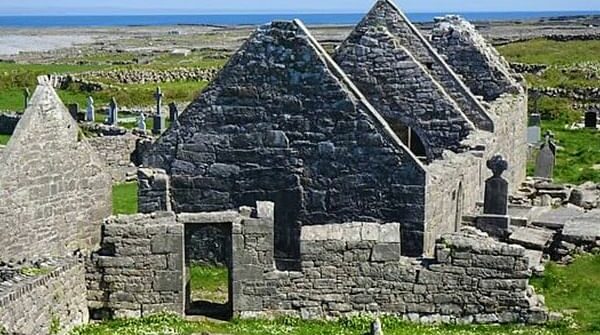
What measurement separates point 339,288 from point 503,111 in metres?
10.2

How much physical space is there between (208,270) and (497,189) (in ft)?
18.2

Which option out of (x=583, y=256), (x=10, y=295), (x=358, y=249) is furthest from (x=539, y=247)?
(x=10, y=295)

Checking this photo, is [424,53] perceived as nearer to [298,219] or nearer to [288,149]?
[288,149]

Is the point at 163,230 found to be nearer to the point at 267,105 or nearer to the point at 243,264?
the point at 243,264

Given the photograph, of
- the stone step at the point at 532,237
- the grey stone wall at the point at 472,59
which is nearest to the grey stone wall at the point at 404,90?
the stone step at the point at 532,237

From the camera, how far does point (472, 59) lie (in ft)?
82.8

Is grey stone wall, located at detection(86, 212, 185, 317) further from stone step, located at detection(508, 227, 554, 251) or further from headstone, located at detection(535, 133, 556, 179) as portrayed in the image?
headstone, located at detection(535, 133, 556, 179)

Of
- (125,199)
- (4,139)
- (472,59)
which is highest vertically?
(472,59)

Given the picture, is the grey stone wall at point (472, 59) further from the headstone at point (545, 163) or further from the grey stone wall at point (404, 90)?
the grey stone wall at point (404, 90)

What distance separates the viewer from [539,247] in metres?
17.7

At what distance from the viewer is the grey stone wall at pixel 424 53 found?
2112cm

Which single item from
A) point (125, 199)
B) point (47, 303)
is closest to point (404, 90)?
point (125, 199)

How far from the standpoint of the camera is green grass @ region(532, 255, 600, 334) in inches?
568

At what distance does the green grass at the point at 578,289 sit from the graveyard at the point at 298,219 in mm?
47
